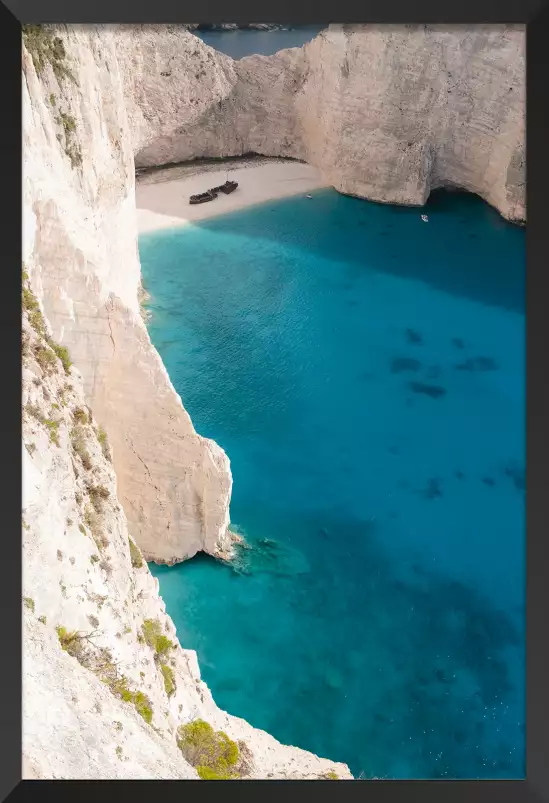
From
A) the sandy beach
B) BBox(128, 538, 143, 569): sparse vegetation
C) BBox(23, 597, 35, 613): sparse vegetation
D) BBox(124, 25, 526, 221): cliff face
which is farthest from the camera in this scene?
the sandy beach

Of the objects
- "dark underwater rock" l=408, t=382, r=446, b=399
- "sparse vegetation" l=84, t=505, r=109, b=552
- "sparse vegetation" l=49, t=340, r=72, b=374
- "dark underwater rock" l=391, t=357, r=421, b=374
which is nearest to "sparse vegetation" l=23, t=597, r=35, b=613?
"sparse vegetation" l=84, t=505, r=109, b=552

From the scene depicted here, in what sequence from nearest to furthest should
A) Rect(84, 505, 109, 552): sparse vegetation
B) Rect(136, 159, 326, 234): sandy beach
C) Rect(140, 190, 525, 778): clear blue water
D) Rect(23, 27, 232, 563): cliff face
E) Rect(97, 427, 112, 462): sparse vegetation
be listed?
Rect(84, 505, 109, 552): sparse vegetation → Rect(23, 27, 232, 563): cliff face → Rect(97, 427, 112, 462): sparse vegetation → Rect(140, 190, 525, 778): clear blue water → Rect(136, 159, 326, 234): sandy beach

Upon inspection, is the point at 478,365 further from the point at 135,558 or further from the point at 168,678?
the point at 168,678

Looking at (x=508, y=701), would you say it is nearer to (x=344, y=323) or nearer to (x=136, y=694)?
(x=136, y=694)

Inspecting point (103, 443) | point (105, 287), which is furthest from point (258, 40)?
point (103, 443)

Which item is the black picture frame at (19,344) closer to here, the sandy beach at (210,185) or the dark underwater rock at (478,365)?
the dark underwater rock at (478,365)

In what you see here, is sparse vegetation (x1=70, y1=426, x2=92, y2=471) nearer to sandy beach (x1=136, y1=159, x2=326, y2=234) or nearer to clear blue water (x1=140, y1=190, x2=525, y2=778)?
clear blue water (x1=140, y1=190, x2=525, y2=778)

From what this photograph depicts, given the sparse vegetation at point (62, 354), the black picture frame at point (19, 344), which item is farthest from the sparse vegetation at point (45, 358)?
the black picture frame at point (19, 344)
